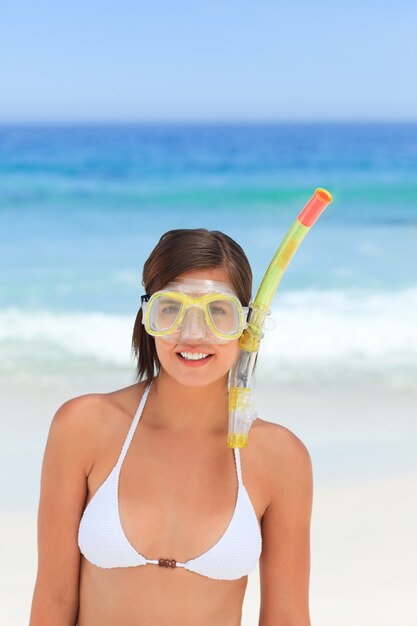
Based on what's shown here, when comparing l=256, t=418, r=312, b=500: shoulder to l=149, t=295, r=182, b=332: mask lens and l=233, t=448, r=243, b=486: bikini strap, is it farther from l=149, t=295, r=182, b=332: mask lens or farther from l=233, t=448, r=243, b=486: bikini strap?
l=149, t=295, r=182, b=332: mask lens

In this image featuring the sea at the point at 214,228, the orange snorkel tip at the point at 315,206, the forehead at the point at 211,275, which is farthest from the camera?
the sea at the point at 214,228

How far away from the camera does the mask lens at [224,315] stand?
2.58 meters

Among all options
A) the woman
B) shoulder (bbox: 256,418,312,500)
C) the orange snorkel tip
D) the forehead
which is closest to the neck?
the woman

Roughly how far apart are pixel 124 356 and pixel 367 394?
1827 millimetres

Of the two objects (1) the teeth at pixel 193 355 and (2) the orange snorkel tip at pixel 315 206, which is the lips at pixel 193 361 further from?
(2) the orange snorkel tip at pixel 315 206

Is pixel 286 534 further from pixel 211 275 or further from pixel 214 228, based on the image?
pixel 214 228

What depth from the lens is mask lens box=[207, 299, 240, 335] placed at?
8.45 feet

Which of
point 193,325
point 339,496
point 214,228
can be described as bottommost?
point 193,325

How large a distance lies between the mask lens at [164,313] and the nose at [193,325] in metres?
0.02

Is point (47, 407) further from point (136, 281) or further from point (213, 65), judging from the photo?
point (213, 65)

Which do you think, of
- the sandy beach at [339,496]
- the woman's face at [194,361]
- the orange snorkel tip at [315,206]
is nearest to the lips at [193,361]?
the woman's face at [194,361]

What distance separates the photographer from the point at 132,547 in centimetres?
259

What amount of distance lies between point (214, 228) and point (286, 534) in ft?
47.9

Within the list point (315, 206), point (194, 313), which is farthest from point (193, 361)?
point (315, 206)
